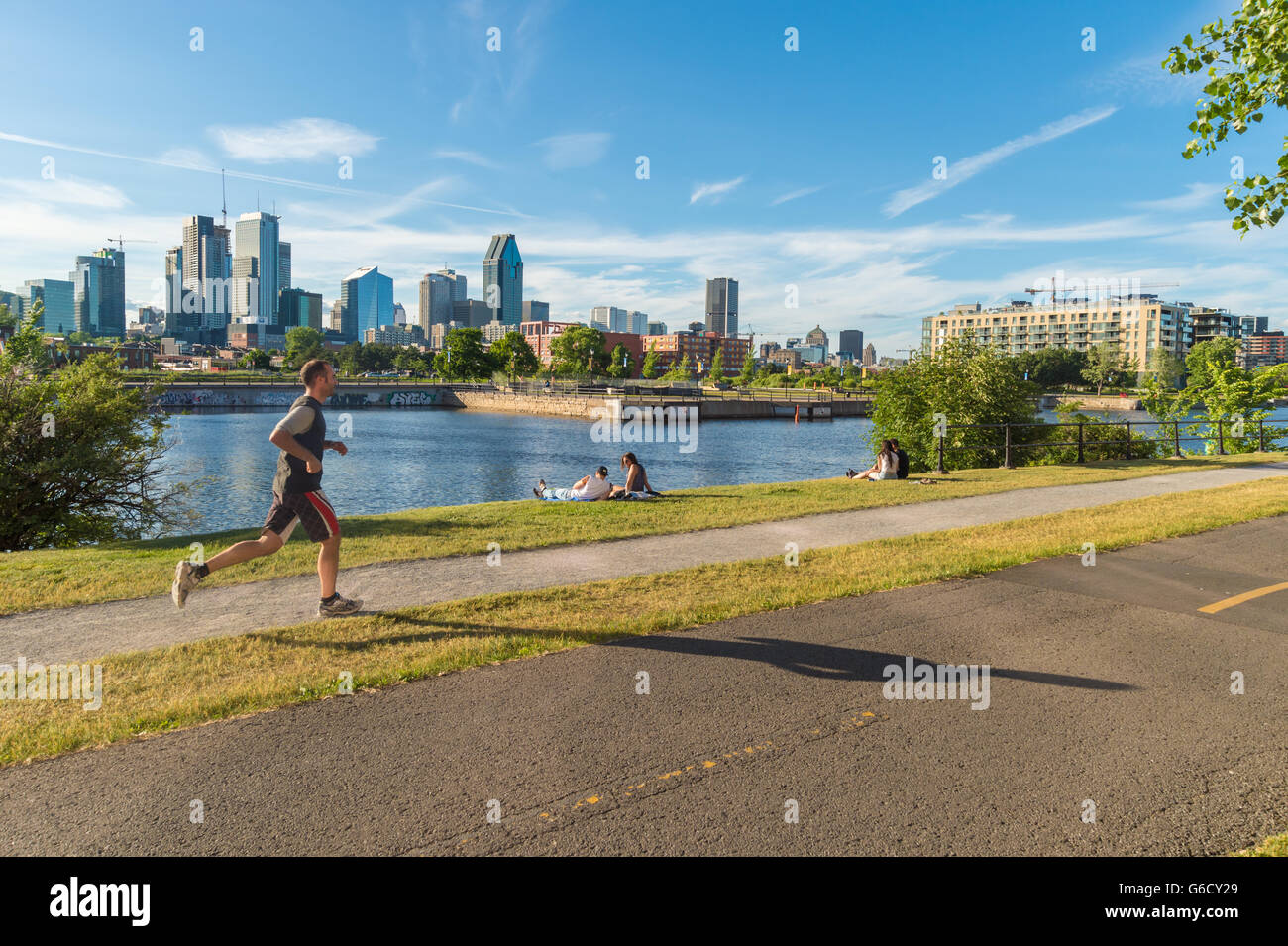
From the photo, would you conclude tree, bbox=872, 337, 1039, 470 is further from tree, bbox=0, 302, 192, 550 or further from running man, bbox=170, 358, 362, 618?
tree, bbox=0, 302, 192, 550

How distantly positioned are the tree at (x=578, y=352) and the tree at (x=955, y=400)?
114 metres

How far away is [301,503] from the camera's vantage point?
661 cm

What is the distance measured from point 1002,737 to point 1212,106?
857 centimetres

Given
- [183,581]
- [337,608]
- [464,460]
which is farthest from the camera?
[464,460]

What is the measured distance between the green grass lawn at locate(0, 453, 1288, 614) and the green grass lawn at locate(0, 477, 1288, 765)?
2357 millimetres

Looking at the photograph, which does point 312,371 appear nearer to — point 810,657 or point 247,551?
point 247,551

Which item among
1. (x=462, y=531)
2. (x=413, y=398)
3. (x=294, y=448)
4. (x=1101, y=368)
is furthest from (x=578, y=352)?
(x=294, y=448)

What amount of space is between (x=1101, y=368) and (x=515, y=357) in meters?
102

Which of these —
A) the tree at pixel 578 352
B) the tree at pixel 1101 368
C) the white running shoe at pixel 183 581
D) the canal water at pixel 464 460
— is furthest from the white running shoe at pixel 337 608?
the tree at pixel 1101 368

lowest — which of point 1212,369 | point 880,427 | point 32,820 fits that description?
point 32,820

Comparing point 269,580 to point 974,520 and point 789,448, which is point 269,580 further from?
point 789,448

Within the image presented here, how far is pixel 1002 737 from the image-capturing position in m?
4.56

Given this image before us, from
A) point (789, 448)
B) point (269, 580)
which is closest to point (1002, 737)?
point (269, 580)

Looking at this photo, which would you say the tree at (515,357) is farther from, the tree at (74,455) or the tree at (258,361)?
the tree at (74,455)
